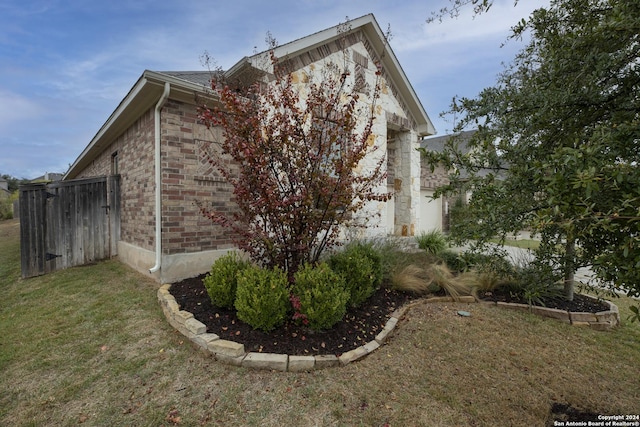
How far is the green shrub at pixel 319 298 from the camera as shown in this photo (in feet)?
9.70

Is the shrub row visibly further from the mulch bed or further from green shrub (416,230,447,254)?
green shrub (416,230,447,254)

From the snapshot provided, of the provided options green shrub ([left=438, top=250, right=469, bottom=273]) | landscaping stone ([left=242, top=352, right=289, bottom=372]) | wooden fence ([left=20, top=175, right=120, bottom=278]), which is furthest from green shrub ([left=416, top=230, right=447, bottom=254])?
wooden fence ([left=20, top=175, right=120, bottom=278])

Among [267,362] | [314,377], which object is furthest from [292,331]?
[314,377]

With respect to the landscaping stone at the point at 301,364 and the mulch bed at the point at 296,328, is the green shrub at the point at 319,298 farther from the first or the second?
the landscaping stone at the point at 301,364

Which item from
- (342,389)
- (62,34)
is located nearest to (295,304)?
(342,389)

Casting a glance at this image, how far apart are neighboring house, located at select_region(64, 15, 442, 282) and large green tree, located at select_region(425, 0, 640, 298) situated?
3.12 m

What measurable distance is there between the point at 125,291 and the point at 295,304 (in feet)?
10.5

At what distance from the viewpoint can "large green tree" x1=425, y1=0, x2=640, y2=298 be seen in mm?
1344

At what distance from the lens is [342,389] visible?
2447 mm

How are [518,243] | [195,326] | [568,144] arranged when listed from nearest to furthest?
1. [568,144]
2. [195,326]
3. [518,243]

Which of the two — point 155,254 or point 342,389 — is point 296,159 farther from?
point 155,254

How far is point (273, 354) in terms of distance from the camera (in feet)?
9.11

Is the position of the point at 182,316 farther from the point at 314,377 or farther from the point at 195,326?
the point at 314,377

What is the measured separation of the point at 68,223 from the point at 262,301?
5924 mm
